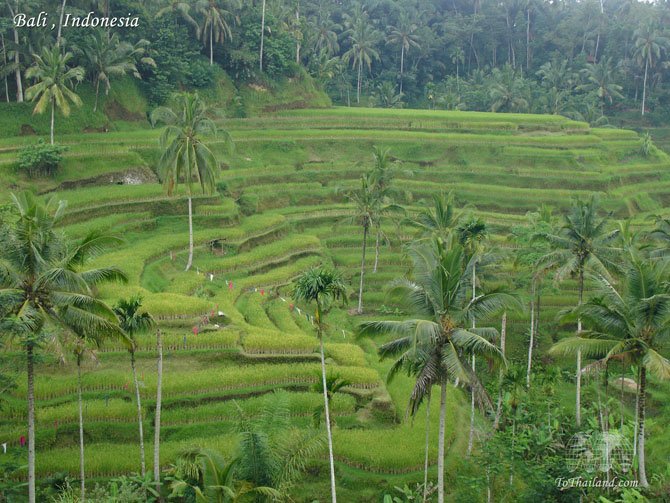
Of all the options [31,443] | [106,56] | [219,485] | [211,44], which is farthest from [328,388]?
[211,44]

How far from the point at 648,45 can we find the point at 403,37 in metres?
31.8

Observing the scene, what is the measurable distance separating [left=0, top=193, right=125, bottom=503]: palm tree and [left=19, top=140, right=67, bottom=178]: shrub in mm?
28217

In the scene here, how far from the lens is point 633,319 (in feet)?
73.8

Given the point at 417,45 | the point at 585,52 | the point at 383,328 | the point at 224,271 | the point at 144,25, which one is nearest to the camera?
the point at 383,328

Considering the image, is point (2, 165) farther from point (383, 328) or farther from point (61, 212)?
point (383, 328)

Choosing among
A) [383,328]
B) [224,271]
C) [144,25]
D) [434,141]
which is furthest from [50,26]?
[383,328]

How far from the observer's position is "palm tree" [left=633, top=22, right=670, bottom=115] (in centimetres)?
9262

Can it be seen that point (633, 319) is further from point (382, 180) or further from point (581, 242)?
point (382, 180)

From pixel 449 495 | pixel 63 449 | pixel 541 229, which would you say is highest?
pixel 541 229

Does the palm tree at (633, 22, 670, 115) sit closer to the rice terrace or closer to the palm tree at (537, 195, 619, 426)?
the rice terrace

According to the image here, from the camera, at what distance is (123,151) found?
175 feet

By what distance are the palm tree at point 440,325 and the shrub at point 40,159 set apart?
3410 cm

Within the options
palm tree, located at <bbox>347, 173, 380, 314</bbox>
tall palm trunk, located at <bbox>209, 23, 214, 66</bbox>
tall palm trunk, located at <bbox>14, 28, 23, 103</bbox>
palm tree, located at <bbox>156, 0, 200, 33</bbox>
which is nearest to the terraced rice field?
palm tree, located at <bbox>347, 173, 380, 314</bbox>

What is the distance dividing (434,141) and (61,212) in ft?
159
